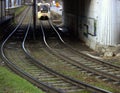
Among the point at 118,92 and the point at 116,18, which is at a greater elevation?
the point at 116,18

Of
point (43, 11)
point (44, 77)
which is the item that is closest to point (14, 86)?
point (44, 77)

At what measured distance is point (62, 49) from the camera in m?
23.1

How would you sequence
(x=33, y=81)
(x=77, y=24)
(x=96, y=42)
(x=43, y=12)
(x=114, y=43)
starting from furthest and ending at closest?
1. (x=43, y=12)
2. (x=77, y=24)
3. (x=96, y=42)
4. (x=114, y=43)
5. (x=33, y=81)

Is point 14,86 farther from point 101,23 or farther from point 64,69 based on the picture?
point 101,23

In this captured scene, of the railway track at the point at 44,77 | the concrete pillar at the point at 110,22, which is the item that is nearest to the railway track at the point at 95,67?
the railway track at the point at 44,77

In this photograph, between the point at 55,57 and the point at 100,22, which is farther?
the point at 100,22

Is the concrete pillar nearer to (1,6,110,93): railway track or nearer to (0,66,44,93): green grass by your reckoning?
(1,6,110,93): railway track

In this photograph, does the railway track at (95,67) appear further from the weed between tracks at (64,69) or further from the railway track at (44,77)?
the railway track at (44,77)

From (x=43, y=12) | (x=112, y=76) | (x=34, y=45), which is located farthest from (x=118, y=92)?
(x=43, y=12)

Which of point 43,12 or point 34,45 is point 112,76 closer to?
point 34,45

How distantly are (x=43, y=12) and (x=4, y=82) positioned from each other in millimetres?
47102

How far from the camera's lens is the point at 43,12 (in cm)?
5869

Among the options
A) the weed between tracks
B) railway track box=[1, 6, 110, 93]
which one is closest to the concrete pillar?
the weed between tracks

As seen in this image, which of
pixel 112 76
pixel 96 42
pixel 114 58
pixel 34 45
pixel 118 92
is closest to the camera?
pixel 118 92
